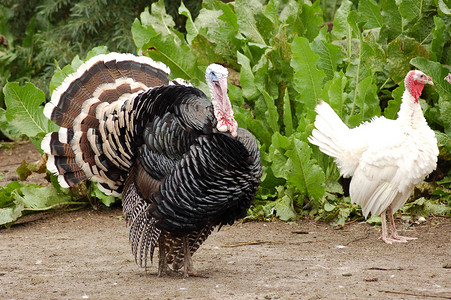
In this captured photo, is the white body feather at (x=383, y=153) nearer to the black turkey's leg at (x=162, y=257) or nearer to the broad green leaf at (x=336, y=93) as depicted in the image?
the broad green leaf at (x=336, y=93)

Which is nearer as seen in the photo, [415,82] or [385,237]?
[385,237]

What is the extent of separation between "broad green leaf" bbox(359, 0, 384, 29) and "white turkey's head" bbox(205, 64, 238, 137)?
3.17 metres

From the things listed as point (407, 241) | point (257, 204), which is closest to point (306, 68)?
point (257, 204)

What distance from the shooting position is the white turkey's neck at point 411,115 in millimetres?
5363

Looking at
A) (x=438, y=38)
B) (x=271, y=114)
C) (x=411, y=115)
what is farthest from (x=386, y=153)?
(x=438, y=38)

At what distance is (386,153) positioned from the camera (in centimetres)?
528

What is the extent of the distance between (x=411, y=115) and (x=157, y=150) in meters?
2.30

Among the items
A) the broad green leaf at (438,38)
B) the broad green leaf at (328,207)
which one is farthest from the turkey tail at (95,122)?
the broad green leaf at (438,38)

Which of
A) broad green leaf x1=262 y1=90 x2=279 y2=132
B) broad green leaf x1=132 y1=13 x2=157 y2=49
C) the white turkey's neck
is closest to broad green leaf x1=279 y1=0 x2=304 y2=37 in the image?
broad green leaf x1=262 y1=90 x2=279 y2=132

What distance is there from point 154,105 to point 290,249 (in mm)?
1744

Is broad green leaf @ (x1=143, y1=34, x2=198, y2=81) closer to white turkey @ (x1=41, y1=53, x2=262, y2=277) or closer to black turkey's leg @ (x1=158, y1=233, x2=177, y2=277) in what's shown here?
white turkey @ (x1=41, y1=53, x2=262, y2=277)

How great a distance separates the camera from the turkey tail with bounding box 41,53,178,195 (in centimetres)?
462

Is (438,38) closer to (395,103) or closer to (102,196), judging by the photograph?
(395,103)

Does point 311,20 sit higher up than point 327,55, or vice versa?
point 311,20
